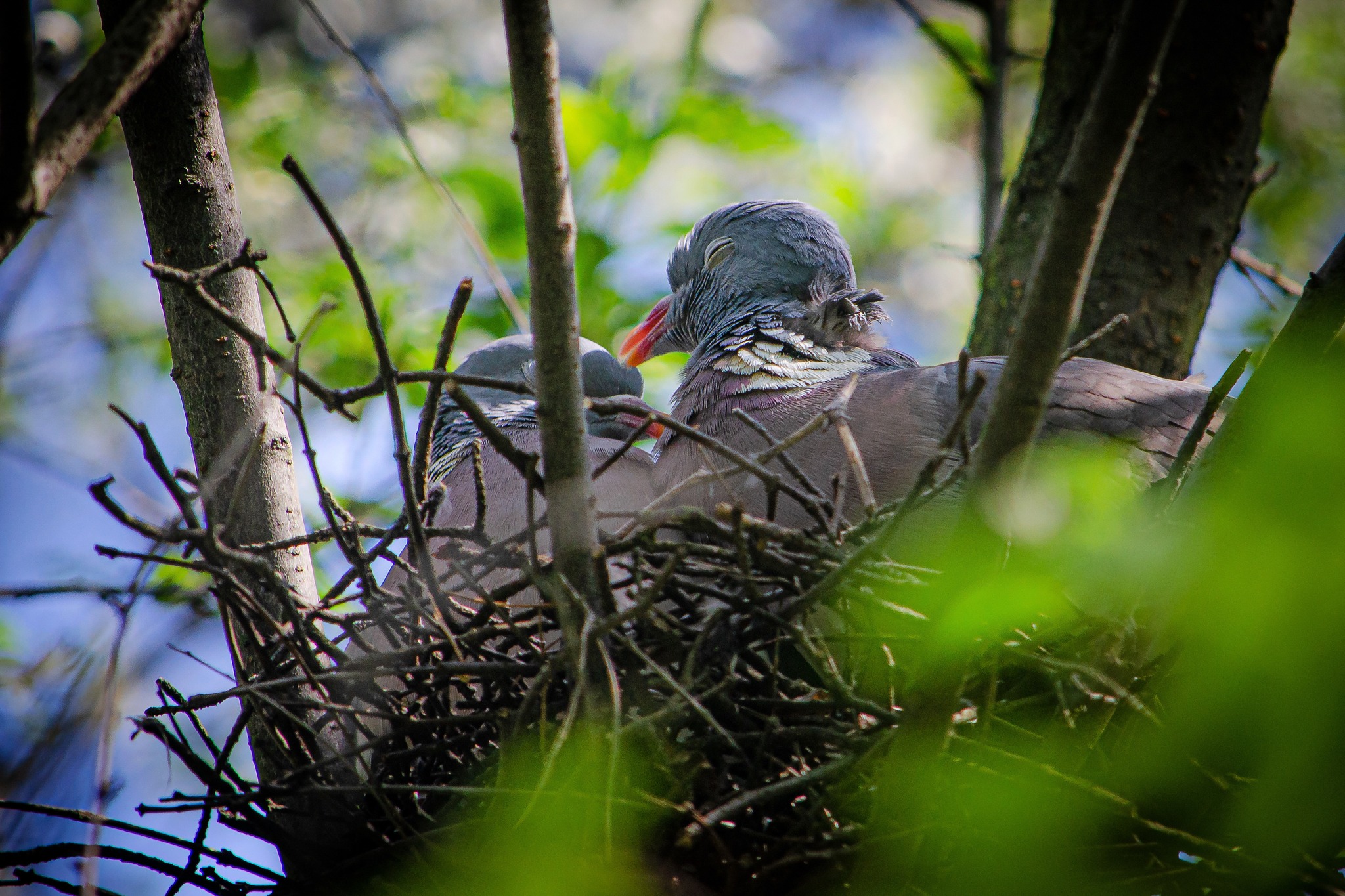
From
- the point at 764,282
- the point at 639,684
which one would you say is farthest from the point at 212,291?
the point at 764,282

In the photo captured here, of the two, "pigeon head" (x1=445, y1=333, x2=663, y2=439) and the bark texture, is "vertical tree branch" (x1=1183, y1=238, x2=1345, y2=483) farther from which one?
"pigeon head" (x1=445, y1=333, x2=663, y2=439)

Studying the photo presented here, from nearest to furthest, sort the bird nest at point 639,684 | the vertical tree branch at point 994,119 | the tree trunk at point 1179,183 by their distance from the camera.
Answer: the bird nest at point 639,684
the tree trunk at point 1179,183
the vertical tree branch at point 994,119

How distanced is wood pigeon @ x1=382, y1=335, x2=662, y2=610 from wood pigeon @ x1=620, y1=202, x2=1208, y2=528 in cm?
12

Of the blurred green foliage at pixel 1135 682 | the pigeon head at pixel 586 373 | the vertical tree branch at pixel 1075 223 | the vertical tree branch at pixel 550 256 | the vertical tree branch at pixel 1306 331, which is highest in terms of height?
the pigeon head at pixel 586 373

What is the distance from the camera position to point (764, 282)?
296 centimetres

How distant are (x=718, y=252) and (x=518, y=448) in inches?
42.5

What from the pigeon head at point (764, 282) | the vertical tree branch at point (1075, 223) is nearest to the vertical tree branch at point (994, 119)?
the pigeon head at point (764, 282)

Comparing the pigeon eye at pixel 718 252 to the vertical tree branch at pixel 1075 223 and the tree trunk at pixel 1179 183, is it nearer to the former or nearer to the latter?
the tree trunk at pixel 1179 183

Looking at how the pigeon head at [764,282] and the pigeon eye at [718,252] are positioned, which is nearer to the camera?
the pigeon head at [764,282]

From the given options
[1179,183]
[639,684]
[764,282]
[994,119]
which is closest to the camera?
[639,684]

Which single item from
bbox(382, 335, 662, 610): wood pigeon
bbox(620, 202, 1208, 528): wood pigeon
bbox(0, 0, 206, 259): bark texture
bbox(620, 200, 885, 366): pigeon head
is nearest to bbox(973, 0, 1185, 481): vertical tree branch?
bbox(620, 202, 1208, 528): wood pigeon

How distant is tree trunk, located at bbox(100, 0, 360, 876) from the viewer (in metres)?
2.01

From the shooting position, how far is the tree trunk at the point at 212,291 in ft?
6.61

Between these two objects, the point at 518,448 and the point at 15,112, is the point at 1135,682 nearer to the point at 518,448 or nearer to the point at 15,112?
the point at 518,448
